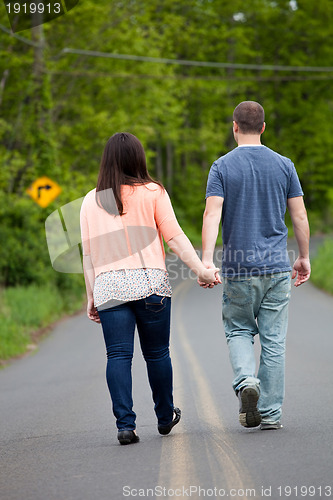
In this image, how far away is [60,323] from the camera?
1903cm

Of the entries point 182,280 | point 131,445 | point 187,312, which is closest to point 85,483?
point 131,445

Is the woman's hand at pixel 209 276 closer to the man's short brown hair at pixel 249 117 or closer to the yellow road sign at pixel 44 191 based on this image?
the man's short brown hair at pixel 249 117

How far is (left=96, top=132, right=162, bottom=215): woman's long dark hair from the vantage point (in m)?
5.54

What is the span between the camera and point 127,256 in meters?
5.56

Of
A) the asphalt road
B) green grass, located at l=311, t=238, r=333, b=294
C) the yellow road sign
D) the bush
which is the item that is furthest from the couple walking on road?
the yellow road sign

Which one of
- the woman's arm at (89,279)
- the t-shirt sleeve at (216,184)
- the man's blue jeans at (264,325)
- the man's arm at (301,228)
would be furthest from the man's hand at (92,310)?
the man's arm at (301,228)

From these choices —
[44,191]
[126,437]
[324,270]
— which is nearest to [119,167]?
[126,437]

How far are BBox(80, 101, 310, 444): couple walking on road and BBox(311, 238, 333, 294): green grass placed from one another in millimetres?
16433

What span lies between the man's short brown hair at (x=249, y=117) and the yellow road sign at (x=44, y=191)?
1968 centimetres

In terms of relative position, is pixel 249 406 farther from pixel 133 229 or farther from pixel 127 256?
pixel 133 229

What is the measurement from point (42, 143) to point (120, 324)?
20.9 meters

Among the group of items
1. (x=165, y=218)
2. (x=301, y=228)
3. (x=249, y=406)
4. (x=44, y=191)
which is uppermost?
(x=165, y=218)

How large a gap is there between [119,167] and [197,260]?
81 centimetres

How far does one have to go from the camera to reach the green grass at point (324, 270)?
23.1 metres
